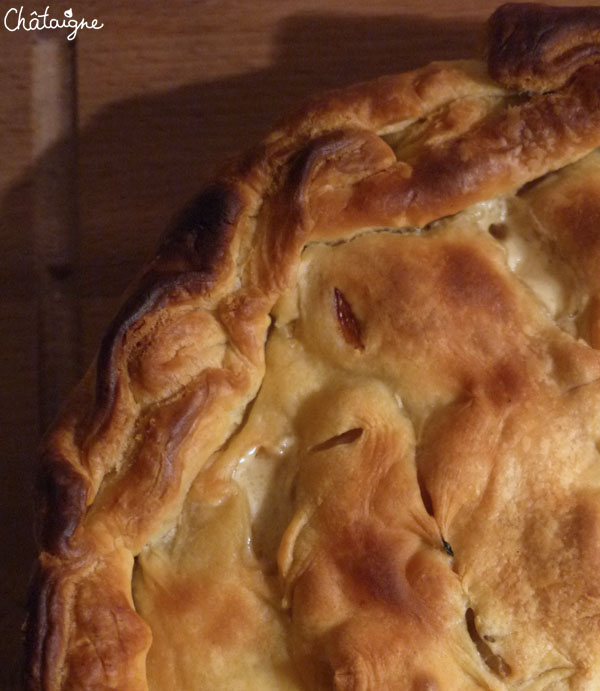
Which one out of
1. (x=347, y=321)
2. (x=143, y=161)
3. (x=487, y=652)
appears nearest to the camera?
(x=487, y=652)

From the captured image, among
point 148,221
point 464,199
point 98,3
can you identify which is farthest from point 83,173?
point 464,199

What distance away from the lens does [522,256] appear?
146 cm

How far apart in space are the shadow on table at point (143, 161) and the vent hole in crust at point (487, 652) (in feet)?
3.08

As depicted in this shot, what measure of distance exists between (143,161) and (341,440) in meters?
0.81

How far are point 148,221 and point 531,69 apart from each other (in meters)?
0.83

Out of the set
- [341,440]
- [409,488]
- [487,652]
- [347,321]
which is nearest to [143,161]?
[347,321]

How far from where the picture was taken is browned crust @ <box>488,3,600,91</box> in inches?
56.0

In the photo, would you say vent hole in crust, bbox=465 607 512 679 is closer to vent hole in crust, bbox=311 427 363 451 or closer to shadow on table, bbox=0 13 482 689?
vent hole in crust, bbox=311 427 363 451

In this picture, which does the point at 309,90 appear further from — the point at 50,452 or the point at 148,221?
the point at 50,452

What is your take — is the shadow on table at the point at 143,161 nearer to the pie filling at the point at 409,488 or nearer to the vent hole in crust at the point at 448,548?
the pie filling at the point at 409,488

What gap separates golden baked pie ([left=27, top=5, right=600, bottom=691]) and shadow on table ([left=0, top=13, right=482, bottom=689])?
40cm

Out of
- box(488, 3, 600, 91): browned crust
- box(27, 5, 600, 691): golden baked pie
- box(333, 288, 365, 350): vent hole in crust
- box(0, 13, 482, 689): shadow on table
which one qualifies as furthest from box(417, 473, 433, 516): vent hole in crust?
box(0, 13, 482, 689): shadow on table

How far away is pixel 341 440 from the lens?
4.65ft

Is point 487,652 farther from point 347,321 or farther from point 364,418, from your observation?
point 347,321
